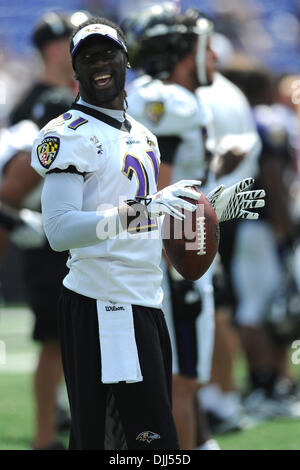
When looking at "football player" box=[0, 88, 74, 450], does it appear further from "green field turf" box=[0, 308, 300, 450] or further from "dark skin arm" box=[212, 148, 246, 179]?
"dark skin arm" box=[212, 148, 246, 179]

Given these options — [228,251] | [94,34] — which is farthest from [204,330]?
[228,251]

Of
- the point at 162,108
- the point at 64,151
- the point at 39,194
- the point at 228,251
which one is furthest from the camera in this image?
the point at 228,251

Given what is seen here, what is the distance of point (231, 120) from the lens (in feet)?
16.5

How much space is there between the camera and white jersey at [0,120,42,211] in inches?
183

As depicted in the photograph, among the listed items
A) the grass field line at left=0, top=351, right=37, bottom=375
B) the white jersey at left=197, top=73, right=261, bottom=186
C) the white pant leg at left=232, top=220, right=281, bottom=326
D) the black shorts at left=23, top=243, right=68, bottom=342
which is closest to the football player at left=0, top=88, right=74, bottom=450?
the black shorts at left=23, top=243, right=68, bottom=342

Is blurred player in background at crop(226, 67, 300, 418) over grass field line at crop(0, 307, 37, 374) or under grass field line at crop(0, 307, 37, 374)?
over

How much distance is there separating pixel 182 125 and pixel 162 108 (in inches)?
4.3

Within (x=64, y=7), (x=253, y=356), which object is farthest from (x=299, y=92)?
(x=64, y=7)

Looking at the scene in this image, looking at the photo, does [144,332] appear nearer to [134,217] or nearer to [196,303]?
[134,217]

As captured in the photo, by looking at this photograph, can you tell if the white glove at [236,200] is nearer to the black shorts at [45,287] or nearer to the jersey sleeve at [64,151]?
the jersey sleeve at [64,151]

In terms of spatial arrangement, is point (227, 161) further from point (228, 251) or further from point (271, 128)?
point (228, 251)

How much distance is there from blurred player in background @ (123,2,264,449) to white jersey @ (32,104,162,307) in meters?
0.72

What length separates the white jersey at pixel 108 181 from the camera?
283cm

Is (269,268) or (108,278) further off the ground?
(108,278)
